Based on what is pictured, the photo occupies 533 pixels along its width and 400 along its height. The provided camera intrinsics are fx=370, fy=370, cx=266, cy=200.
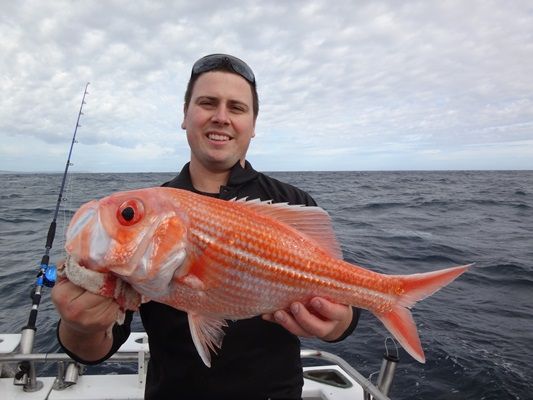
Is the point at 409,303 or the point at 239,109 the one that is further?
the point at 239,109

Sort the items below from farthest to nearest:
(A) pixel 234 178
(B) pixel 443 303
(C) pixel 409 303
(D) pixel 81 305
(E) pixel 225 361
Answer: (B) pixel 443 303 → (A) pixel 234 178 → (E) pixel 225 361 → (C) pixel 409 303 → (D) pixel 81 305

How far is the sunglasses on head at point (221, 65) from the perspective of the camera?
11.9ft

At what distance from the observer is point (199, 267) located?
257cm

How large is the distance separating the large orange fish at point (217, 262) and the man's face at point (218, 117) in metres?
0.95

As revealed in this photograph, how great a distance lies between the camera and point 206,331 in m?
2.67

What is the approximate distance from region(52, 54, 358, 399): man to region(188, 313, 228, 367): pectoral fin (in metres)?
0.41

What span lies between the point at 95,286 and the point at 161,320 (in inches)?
42.6

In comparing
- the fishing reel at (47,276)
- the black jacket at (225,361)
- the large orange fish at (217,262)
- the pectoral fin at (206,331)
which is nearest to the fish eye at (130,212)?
the large orange fish at (217,262)

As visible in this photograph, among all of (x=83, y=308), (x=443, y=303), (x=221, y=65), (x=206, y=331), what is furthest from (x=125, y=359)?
(x=443, y=303)

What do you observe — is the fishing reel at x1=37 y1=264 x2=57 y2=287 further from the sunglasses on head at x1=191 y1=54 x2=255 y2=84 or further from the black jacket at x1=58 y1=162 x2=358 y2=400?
the sunglasses on head at x1=191 y1=54 x2=255 y2=84

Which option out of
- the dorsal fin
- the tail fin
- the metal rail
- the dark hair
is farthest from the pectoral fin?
the metal rail

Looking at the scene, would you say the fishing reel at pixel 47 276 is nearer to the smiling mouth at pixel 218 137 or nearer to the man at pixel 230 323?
the man at pixel 230 323

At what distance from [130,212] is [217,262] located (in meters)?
0.67

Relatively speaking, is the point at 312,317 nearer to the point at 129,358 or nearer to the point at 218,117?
the point at 218,117
